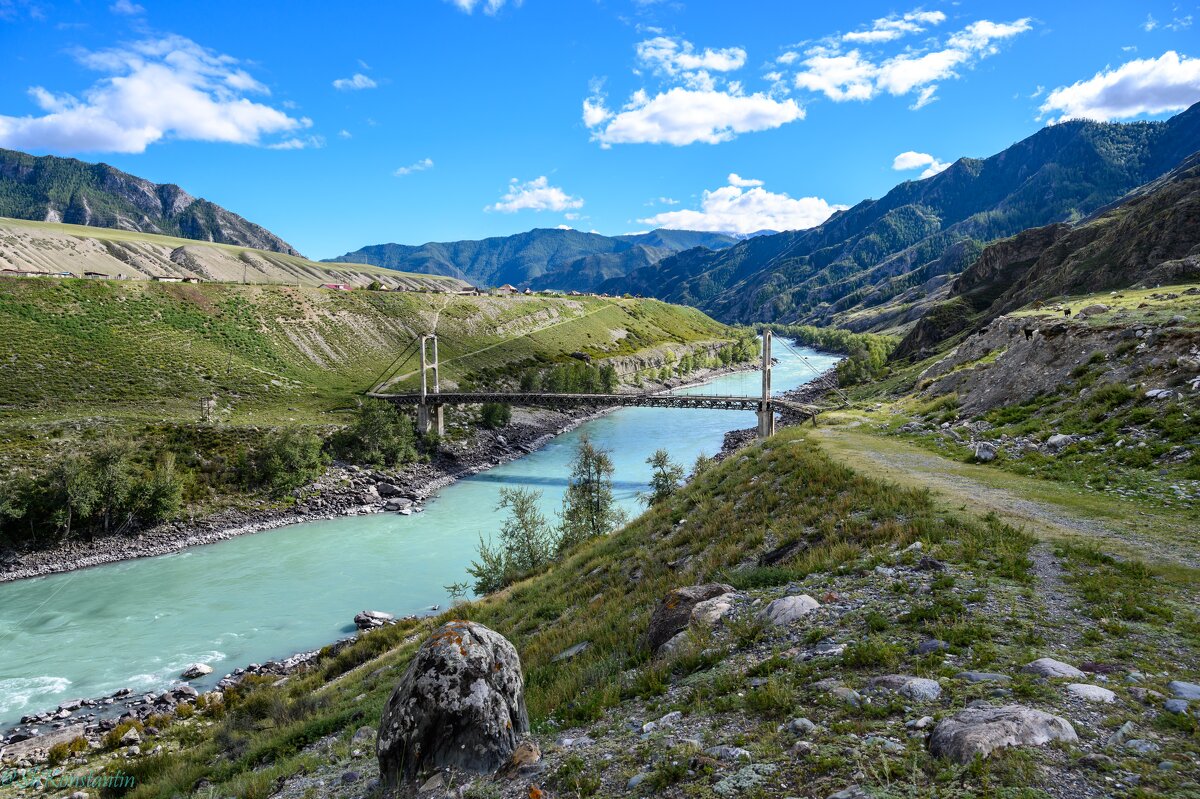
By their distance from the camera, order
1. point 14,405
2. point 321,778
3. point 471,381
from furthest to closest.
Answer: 1. point 471,381
2. point 14,405
3. point 321,778

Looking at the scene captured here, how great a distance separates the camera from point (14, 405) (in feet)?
144

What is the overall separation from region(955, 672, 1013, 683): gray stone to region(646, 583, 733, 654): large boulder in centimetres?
402

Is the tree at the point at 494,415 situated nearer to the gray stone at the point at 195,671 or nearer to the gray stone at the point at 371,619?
the gray stone at the point at 371,619

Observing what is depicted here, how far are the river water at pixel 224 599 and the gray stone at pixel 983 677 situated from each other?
25774 millimetres

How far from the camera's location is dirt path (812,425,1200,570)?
9.02 metres

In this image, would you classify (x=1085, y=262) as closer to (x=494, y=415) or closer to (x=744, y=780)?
(x=494, y=415)

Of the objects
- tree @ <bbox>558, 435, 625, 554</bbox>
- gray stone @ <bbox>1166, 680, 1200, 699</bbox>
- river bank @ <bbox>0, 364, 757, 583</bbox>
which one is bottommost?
river bank @ <bbox>0, 364, 757, 583</bbox>

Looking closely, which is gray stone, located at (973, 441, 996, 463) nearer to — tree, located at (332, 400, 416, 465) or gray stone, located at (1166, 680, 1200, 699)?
gray stone, located at (1166, 680, 1200, 699)

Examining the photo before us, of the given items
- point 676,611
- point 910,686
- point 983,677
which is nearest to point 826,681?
point 910,686

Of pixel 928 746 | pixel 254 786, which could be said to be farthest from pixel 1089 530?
pixel 254 786

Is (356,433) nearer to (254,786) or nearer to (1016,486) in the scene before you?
(254,786)

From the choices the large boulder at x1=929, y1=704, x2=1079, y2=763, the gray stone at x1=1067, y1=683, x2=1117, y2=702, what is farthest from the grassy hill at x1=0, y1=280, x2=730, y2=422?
the gray stone at x1=1067, y1=683, x2=1117, y2=702

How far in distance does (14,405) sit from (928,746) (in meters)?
61.3

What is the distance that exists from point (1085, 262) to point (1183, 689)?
72.0 meters
